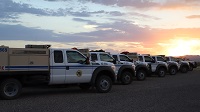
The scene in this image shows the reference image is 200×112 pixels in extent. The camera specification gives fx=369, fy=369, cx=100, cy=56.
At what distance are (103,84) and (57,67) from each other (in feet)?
8.85

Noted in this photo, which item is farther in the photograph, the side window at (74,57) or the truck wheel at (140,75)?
the truck wheel at (140,75)

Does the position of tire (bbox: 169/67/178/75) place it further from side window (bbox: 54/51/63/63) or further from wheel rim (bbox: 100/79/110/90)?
side window (bbox: 54/51/63/63)

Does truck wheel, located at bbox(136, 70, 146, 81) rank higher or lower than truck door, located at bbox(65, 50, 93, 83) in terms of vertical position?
lower

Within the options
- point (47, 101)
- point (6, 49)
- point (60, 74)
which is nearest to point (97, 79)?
point (60, 74)

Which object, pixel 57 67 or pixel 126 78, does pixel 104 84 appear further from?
pixel 126 78

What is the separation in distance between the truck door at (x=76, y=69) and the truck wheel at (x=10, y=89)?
7.55 ft

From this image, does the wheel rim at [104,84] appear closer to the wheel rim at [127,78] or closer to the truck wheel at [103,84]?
the truck wheel at [103,84]

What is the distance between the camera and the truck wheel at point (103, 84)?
55.8 ft

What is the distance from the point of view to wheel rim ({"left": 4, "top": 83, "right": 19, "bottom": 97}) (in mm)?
14321

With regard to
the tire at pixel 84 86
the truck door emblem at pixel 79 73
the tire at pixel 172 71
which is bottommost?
the tire at pixel 84 86

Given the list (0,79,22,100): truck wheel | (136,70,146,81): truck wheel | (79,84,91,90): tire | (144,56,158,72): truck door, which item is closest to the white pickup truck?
(0,79,22,100): truck wheel

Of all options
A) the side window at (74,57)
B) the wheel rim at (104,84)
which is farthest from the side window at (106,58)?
the side window at (74,57)

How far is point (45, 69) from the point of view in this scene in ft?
49.6

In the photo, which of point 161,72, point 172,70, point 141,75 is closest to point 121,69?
point 141,75
